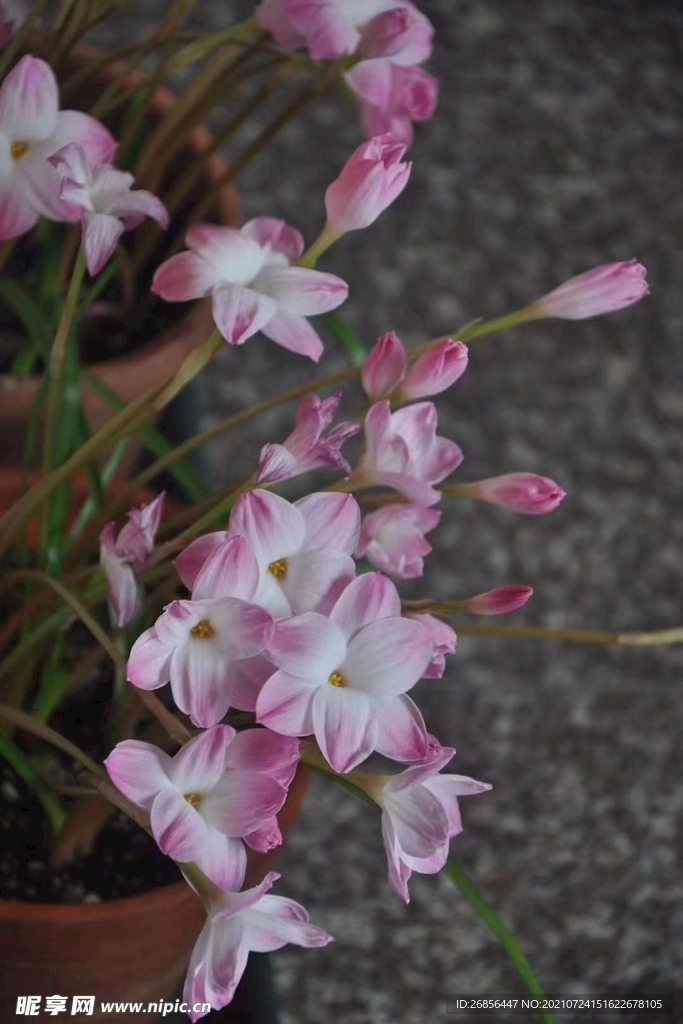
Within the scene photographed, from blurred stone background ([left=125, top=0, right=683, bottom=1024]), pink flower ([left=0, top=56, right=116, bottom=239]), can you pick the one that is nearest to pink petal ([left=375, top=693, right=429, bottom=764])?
pink flower ([left=0, top=56, right=116, bottom=239])

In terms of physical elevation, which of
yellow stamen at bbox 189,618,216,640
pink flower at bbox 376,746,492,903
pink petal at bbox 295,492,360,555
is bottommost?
pink flower at bbox 376,746,492,903

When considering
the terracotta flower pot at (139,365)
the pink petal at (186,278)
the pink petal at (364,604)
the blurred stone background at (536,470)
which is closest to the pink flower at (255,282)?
the pink petal at (186,278)

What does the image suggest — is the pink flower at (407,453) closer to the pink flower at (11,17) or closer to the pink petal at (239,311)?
the pink petal at (239,311)

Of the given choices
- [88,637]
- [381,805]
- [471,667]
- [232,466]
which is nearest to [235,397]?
[232,466]

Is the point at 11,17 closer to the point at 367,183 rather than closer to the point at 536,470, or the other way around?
the point at 367,183

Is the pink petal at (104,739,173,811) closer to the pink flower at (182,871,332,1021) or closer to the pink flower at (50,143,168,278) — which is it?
the pink flower at (182,871,332,1021)

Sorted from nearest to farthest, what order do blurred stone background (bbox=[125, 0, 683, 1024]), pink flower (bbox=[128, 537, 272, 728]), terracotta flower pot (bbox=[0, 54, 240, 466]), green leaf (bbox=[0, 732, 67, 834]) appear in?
pink flower (bbox=[128, 537, 272, 728]), green leaf (bbox=[0, 732, 67, 834]), terracotta flower pot (bbox=[0, 54, 240, 466]), blurred stone background (bbox=[125, 0, 683, 1024])
